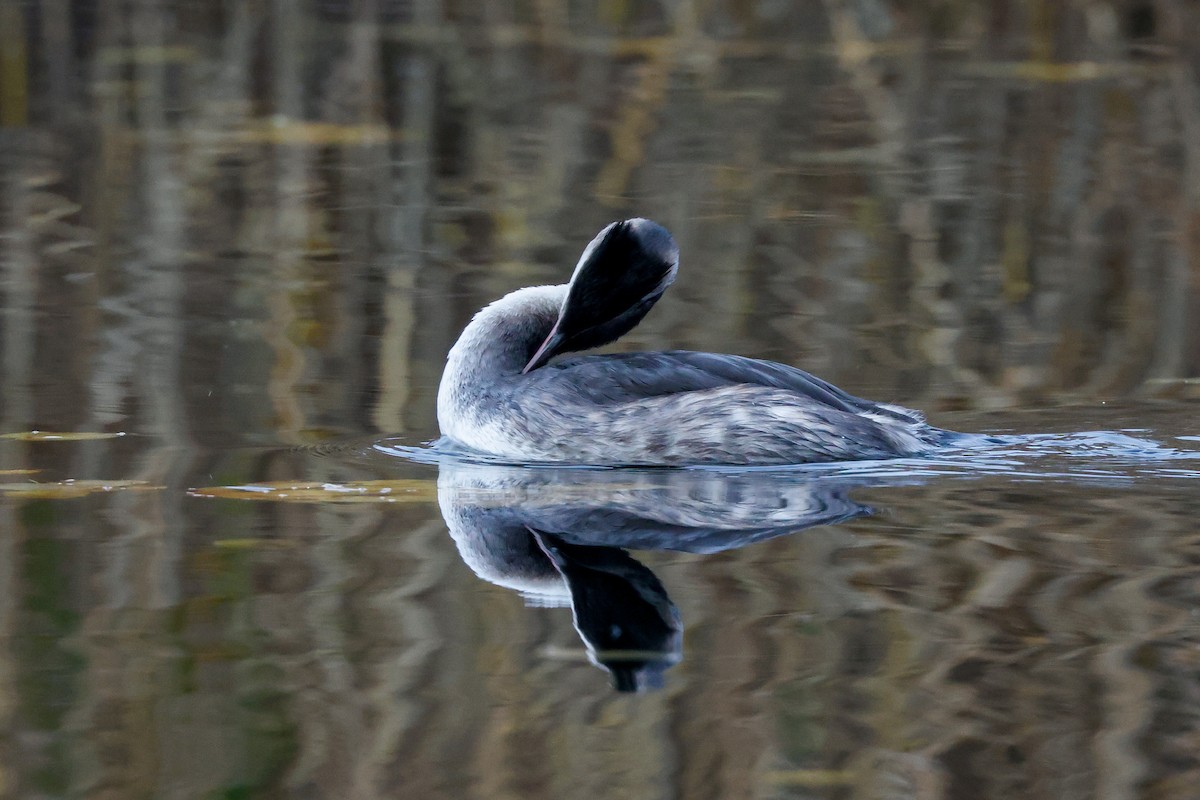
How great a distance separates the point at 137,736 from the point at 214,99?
42.4 feet

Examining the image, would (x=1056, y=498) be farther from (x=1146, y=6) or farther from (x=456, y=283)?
(x=1146, y=6)

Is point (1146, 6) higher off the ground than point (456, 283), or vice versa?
point (1146, 6)

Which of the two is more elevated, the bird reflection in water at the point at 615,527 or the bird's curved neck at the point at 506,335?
the bird's curved neck at the point at 506,335

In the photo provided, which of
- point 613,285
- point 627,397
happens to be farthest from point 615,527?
point 613,285

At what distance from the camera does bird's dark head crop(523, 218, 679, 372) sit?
681cm

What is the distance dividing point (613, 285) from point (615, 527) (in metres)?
1.72

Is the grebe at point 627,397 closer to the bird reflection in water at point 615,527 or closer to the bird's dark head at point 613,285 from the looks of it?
the bird's dark head at point 613,285

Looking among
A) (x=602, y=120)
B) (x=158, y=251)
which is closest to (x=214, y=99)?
(x=602, y=120)

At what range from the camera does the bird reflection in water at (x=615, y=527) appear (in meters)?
4.34

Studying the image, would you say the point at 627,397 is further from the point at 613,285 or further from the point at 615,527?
the point at 615,527

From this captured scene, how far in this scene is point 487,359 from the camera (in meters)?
A: 6.86

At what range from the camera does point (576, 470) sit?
6.36 meters

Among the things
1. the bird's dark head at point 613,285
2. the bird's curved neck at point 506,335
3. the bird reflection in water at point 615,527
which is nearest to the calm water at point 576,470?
the bird reflection in water at point 615,527

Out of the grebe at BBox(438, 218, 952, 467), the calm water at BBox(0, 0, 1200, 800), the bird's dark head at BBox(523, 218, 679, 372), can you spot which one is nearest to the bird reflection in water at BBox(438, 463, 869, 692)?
the calm water at BBox(0, 0, 1200, 800)
